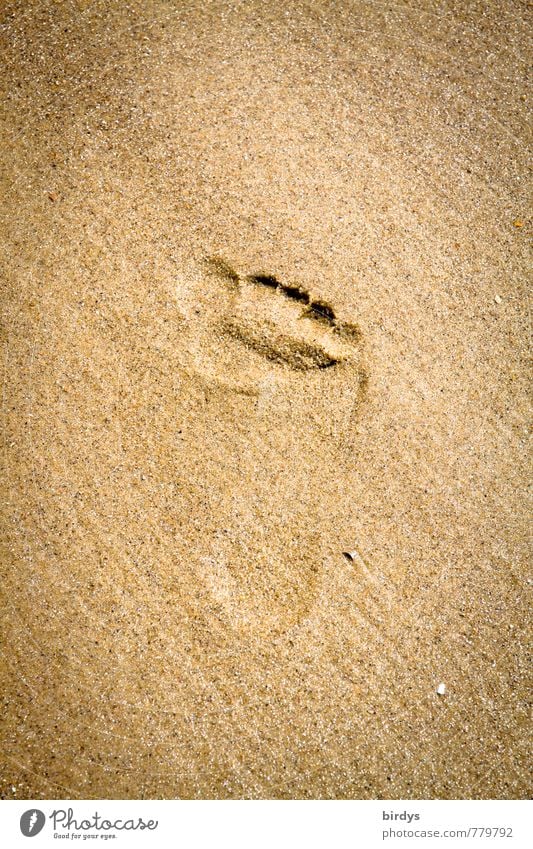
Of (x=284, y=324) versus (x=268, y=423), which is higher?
(x=284, y=324)

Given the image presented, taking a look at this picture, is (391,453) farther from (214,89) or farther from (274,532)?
(214,89)

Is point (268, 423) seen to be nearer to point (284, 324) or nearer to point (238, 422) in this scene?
point (238, 422)

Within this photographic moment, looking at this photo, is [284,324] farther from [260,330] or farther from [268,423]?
[268,423]

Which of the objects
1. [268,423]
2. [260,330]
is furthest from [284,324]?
[268,423]
